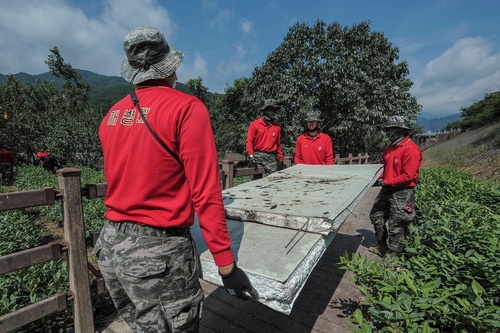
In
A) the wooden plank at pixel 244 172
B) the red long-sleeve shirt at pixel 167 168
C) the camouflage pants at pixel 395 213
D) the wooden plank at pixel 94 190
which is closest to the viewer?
the red long-sleeve shirt at pixel 167 168

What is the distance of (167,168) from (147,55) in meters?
0.65

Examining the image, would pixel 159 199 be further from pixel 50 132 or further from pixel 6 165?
pixel 50 132

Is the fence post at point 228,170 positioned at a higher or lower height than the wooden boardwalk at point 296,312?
higher

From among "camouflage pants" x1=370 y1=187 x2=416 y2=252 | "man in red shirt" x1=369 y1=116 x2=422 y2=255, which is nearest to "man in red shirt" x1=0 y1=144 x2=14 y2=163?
"camouflage pants" x1=370 y1=187 x2=416 y2=252

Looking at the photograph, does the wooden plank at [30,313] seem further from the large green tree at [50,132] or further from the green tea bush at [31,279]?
the large green tree at [50,132]

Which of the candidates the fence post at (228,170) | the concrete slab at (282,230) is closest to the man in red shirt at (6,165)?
the fence post at (228,170)

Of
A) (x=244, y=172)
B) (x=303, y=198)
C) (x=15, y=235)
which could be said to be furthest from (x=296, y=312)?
(x=15, y=235)

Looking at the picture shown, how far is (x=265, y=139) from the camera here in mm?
5578

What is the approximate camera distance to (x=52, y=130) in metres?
16.0

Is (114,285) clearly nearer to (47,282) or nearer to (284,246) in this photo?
(284,246)

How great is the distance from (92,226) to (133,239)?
5.22 m

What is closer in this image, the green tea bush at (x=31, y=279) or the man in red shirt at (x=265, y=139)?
the green tea bush at (x=31, y=279)

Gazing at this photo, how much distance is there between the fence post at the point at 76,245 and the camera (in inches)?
85.4

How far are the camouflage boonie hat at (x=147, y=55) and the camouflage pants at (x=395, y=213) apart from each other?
12.4 feet
